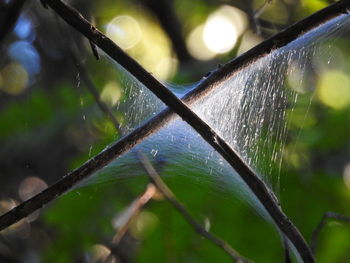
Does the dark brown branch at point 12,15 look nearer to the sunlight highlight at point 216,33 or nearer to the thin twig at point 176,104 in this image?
the thin twig at point 176,104

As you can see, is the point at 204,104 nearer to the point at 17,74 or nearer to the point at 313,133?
the point at 313,133

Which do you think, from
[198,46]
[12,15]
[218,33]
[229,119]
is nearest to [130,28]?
[198,46]

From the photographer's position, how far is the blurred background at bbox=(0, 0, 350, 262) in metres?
1.96

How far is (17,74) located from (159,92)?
9.45 ft

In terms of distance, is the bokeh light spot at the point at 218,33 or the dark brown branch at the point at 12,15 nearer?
the dark brown branch at the point at 12,15

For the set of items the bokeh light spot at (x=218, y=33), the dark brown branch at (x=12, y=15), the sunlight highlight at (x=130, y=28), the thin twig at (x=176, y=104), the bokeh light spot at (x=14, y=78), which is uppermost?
the bokeh light spot at (x=14, y=78)

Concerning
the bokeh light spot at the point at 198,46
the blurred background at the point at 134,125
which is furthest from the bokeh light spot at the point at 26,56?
the bokeh light spot at the point at 198,46

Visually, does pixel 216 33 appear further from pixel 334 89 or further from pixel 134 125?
pixel 134 125

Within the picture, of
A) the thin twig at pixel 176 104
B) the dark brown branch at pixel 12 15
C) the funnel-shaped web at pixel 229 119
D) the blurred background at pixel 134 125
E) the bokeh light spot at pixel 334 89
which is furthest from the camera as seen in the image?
the bokeh light spot at pixel 334 89

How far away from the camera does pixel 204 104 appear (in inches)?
55.6

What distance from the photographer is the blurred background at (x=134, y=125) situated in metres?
1.96

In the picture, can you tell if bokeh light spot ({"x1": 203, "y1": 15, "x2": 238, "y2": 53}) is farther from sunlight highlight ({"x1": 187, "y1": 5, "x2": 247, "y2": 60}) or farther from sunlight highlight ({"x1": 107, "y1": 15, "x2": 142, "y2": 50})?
sunlight highlight ({"x1": 107, "y1": 15, "x2": 142, "y2": 50})

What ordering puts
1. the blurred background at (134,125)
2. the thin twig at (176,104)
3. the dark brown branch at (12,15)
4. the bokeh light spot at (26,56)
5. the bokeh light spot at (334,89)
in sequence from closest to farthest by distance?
the thin twig at (176,104), the dark brown branch at (12,15), the blurred background at (134,125), the bokeh light spot at (334,89), the bokeh light spot at (26,56)

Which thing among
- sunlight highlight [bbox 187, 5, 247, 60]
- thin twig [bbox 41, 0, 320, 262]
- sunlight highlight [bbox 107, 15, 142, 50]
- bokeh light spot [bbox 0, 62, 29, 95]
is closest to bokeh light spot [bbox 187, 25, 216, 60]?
sunlight highlight [bbox 187, 5, 247, 60]
